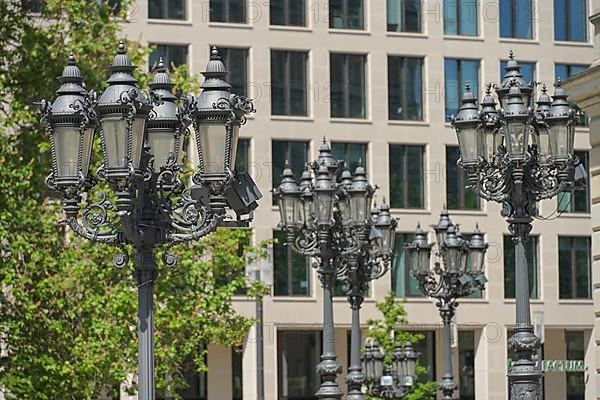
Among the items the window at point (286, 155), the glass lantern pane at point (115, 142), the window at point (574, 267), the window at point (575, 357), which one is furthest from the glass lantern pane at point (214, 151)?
the window at point (575, 357)

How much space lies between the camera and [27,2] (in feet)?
130

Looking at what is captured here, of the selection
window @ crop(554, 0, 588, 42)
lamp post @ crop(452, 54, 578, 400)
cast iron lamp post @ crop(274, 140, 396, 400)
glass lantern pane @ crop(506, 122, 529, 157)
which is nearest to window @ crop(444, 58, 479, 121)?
window @ crop(554, 0, 588, 42)

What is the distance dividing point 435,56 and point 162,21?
985 cm

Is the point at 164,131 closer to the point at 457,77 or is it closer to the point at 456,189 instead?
the point at 457,77

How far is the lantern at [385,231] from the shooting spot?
98.4 feet

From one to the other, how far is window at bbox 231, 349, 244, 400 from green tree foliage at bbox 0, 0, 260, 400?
762 inches

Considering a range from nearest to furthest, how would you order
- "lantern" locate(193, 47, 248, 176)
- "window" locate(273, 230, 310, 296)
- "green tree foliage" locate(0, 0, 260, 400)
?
1. "lantern" locate(193, 47, 248, 176)
2. "green tree foliage" locate(0, 0, 260, 400)
3. "window" locate(273, 230, 310, 296)

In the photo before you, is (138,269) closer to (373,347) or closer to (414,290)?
(373,347)

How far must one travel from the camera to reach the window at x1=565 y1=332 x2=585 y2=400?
6588 centimetres

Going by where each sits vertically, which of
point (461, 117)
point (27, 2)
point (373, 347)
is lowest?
point (373, 347)

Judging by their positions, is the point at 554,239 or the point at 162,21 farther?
the point at 554,239

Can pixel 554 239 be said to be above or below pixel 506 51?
below

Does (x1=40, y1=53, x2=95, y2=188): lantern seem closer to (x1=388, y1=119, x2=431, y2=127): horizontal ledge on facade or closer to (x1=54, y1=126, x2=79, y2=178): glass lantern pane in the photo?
(x1=54, y1=126, x2=79, y2=178): glass lantern pane

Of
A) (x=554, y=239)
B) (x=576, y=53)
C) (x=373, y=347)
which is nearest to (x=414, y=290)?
(x=554, y=239)
